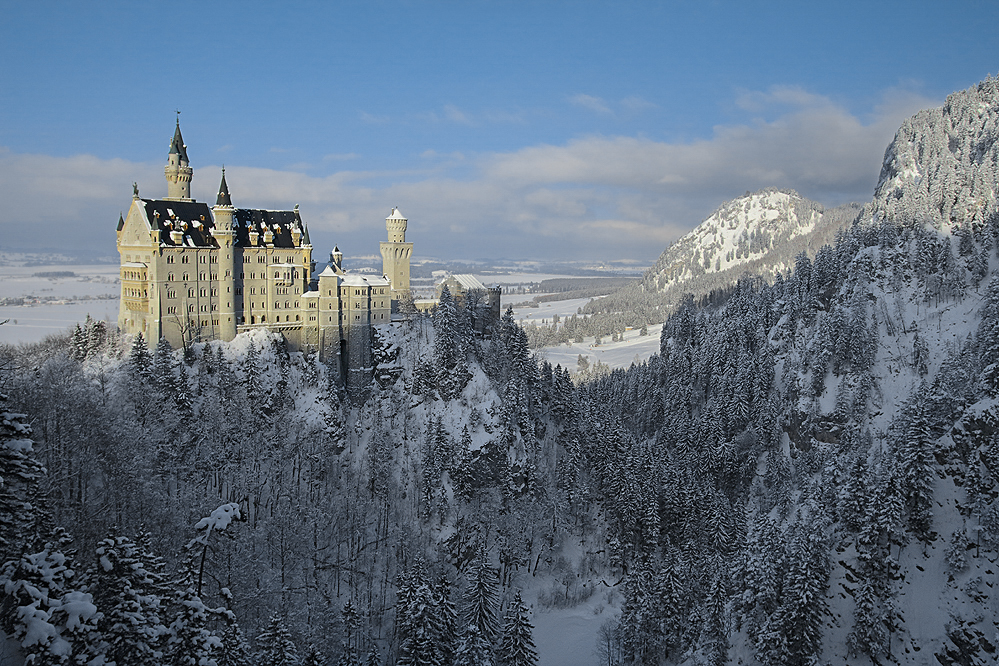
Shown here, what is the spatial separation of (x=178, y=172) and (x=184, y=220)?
771 cm

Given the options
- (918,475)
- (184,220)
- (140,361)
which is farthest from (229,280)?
(918,475)

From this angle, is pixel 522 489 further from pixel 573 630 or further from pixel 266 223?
pixel 266 223

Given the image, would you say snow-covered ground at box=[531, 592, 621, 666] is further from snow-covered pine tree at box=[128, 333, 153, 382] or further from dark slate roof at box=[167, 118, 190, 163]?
dark slate roof at box=[167, 118, 190, 163]

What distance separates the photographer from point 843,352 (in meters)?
109

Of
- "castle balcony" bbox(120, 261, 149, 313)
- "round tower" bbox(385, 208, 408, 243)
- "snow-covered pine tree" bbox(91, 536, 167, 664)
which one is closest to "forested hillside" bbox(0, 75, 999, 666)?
"snow-covered pine tree" bbox(91, 536, 167, 664)

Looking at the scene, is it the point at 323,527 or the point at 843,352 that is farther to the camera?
the point at 843,352

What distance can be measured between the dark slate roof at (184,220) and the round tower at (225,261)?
1.59 meters

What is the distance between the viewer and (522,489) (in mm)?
90125

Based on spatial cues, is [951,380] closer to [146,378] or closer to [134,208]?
[146,378]

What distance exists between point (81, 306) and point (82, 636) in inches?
3413

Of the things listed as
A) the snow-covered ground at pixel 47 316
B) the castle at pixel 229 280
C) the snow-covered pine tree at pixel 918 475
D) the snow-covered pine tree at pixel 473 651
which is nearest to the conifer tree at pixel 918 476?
the snow-covered pine tree at pixel 918 475

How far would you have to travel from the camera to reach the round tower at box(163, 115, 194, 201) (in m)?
84.8

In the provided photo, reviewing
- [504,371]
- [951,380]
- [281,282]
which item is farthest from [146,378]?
[951,380]

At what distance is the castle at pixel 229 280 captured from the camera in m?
79.9
